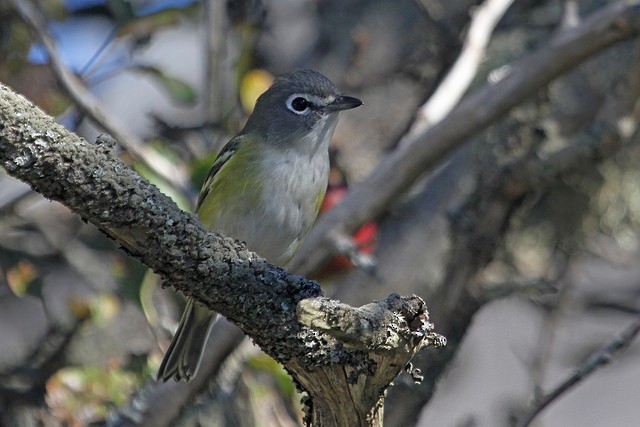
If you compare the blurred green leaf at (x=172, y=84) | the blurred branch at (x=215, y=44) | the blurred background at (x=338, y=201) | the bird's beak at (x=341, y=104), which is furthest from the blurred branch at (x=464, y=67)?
the blurred green leaf at (x=172, y=84)

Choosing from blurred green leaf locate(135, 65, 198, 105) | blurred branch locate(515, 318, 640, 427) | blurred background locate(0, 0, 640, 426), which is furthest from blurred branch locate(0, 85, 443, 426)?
blurred green leaf locate(135, 65, 198, 105)

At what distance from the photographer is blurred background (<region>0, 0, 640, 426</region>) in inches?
168

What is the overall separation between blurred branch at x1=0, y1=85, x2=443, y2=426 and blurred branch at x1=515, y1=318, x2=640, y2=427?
732 mm

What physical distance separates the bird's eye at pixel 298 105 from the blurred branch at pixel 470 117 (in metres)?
0.43

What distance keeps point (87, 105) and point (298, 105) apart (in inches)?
35.8

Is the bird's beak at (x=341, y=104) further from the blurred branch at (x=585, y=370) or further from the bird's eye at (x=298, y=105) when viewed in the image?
the blurred branch at (x=585, y=370)

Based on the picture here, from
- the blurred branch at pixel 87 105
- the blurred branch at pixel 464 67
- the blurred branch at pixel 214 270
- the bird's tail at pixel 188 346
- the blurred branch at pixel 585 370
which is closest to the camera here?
the blurred branch at pixel 214 270

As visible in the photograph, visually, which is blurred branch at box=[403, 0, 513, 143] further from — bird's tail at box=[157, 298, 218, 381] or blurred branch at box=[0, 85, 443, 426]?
blurred branch at box=[0, 85, 443, 426]

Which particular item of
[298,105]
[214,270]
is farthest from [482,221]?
[214,270]

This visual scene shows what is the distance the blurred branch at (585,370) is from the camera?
294 centimetres

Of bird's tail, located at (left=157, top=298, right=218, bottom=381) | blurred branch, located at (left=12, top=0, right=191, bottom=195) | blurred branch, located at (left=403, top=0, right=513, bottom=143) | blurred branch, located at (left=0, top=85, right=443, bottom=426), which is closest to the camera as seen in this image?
blurred branch, located at (left=0, top=85, right=443, bottom=426)

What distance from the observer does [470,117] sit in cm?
424

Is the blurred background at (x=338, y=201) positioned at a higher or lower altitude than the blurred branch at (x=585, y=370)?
higher

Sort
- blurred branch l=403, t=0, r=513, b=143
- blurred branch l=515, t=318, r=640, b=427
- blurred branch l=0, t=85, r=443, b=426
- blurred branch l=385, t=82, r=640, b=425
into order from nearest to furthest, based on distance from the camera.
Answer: blurred branch l=0, t=85, r=443, b=426, blurred branch l=515, t=318, r=640, b=427, blurred branch l=385, t=82, r=640, b=425, blurred branch l=403, t=0, r=513, b=143
